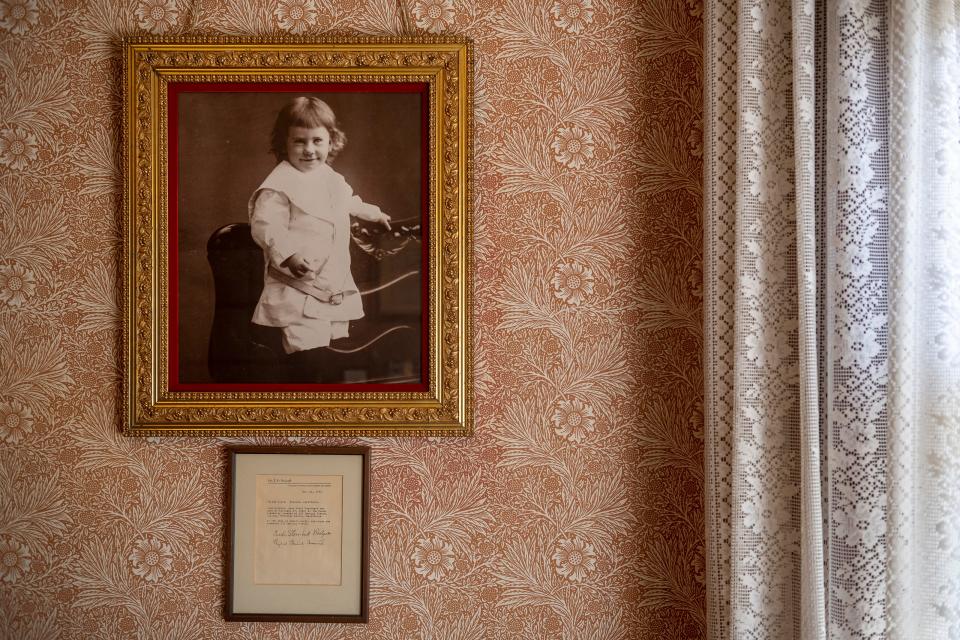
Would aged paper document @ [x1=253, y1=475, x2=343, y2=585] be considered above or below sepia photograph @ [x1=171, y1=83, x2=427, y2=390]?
below

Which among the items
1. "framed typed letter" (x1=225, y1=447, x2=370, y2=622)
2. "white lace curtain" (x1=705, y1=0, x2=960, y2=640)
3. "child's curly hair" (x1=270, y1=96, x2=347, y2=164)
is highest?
"child's curly hair" (x1=270, y1=96, x2=347, y2=164)

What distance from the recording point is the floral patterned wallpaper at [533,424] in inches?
58.8

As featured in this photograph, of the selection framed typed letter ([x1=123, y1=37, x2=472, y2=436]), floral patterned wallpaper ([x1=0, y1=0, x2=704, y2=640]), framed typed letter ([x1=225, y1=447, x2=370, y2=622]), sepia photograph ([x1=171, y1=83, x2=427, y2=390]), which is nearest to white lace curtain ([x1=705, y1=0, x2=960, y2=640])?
floral patterned wallpaper ([x1=0, y1=0, x2=704, y2=640])

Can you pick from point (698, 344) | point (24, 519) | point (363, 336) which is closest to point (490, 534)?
point (363, 336)

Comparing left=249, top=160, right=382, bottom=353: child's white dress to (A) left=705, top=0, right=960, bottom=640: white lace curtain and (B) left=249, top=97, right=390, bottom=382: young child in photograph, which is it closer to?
(B) left=249, top=97, right=390, bottom=382: young child in photograph

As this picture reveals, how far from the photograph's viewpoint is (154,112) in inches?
59.2

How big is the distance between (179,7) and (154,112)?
0.83 ft

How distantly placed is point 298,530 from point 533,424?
0.60 m

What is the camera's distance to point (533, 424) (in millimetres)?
1500

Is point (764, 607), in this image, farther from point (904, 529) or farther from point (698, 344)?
point (698, 344)

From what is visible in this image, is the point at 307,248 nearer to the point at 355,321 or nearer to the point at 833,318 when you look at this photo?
the point at 355,321

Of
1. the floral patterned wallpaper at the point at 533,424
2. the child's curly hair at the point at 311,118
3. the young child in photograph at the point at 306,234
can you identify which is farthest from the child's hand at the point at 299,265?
the floral patterned wallpaper at the point at 533,424

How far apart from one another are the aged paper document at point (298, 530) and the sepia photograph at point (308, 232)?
24 cm

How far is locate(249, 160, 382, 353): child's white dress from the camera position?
1498mm
